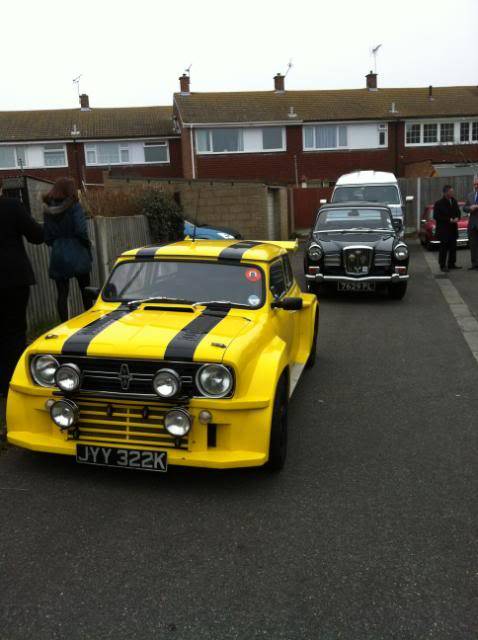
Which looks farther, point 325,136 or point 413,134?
point 413,134

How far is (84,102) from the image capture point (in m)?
39.4

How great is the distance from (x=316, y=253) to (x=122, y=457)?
774 centimetres

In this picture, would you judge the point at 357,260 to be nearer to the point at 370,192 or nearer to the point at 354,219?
the point at 354,219

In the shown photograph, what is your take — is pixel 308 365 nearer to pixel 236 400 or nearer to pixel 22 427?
pixel 236 400

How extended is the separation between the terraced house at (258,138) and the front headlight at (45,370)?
30.4 metres

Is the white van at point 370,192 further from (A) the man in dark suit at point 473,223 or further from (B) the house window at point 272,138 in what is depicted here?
(B) the house window at point 272,138

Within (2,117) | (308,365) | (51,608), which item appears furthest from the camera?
(2,117)

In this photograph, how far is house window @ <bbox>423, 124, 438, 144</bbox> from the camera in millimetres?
36156

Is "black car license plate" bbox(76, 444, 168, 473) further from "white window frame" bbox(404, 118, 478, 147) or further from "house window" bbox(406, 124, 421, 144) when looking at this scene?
"house window" bbox(406, 124, 421, 144)

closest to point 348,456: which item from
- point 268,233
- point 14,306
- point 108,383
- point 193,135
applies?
point 108,383

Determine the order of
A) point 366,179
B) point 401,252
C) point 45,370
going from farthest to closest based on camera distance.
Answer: point 366,179, point 401,252, point 45,370

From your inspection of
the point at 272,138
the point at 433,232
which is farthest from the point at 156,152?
the point at 433,232

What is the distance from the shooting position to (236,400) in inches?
150

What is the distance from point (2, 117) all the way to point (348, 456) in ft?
126
